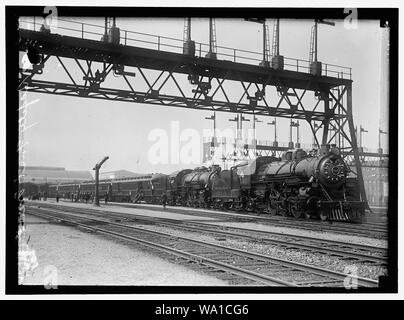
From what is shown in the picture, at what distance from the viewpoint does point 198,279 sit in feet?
25.9

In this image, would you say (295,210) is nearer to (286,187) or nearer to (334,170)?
(286,187)

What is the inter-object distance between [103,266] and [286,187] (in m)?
14.0

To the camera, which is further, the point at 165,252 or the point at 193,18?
the point at 165,252

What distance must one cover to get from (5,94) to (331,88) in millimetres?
14908

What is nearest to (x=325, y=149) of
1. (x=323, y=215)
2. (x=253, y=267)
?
(x=323, y=215)

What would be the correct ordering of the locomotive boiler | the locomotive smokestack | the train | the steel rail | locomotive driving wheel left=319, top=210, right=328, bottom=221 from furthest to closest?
1. the locomotive smokestack
2. locomotive driving wheel left=319, top=210, right=328, bottom=221
3. the train
4. the locomotive boiler
5. the steel rail

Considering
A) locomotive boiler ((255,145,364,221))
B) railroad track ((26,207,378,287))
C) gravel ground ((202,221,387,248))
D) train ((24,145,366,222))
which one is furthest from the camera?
train ((24,145,366,222))

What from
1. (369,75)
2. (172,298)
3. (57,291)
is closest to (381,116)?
(369,75)

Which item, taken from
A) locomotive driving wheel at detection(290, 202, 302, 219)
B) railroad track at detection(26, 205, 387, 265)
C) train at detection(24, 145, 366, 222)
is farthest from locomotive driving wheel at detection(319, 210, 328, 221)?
railroad track at detection(26, 205, 387, 265)

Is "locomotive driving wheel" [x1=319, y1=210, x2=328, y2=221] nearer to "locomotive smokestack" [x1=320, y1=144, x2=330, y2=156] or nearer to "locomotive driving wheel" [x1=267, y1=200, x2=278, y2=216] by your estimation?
"locomotive smokestack" [x1=320, y1=144, x2=330, y2=156]

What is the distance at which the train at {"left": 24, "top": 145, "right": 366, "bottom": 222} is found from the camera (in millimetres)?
19484

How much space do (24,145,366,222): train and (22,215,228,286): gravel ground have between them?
10.9m

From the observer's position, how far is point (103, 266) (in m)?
8.96
